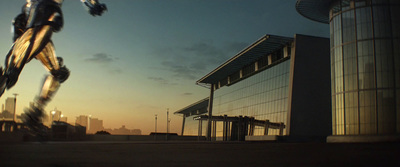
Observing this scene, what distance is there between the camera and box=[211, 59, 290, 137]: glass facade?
139 feet

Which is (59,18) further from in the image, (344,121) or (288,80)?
(288,80)

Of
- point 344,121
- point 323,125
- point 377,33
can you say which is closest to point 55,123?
point 323,125

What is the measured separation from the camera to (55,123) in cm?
4550

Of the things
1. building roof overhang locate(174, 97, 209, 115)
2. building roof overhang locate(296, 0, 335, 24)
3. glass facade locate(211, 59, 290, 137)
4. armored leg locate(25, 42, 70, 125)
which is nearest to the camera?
armored leg locate(25, 42, 70, 125)

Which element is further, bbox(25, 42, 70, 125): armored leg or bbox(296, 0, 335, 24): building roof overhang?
bbox(296, 0, 335, 24): building roof overhang

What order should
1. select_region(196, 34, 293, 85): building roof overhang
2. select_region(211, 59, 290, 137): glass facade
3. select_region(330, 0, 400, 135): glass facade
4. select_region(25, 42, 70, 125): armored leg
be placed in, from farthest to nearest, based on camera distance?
1. select_region(211, 59, 290, 137): glass facade
2. select_region(196, 34, 293, 85): building roof overhang
3. select_region(330, 0, 400, 135): glass facade
4. select_region(25, 42, 70, 125): armored leg

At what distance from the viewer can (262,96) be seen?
4834 centimetres

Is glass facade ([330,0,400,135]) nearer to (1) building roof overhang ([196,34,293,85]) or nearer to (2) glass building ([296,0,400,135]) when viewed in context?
(2) glass building ([296,0,400,135])

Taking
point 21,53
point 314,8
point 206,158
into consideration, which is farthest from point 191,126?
point 206,158

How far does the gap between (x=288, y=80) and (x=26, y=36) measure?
119 ft

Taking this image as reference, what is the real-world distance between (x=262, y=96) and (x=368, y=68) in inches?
1005

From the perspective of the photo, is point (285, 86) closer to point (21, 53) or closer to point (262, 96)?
point (262, 96)

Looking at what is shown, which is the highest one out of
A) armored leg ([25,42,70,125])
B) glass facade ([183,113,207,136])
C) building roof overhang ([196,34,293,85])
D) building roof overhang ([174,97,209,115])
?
building roof overhang ([196,34,293,85])

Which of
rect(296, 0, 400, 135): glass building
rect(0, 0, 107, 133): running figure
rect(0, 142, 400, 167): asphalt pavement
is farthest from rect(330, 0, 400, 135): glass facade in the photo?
rect(0, 0, 107, 133): running figure
